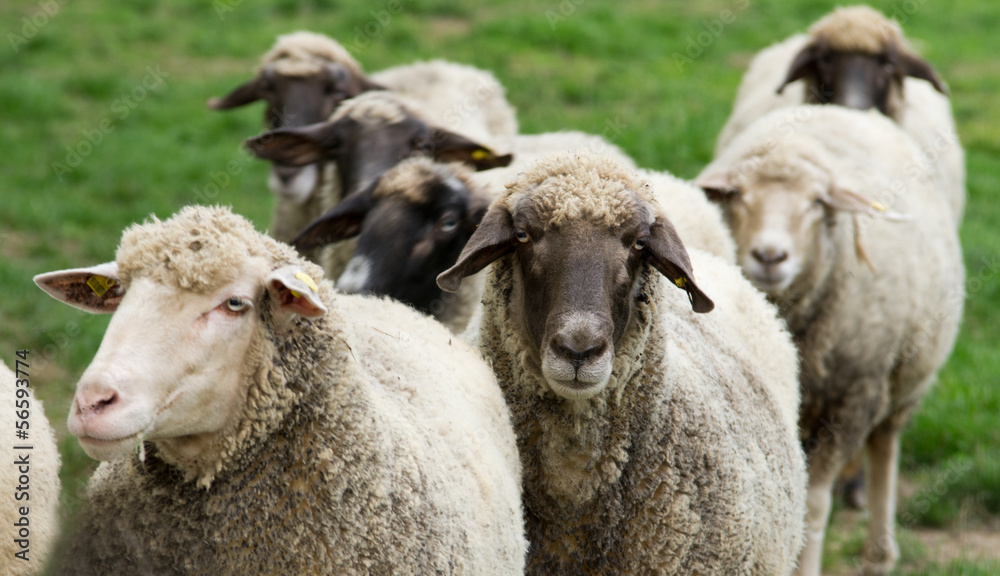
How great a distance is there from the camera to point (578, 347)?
9.21ft

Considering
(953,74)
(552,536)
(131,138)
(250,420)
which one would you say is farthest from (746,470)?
(953,74)

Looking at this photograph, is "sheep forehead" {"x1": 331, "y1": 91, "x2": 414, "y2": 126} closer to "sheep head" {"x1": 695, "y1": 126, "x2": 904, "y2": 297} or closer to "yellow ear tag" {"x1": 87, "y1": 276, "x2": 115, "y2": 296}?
"sheep head" {"x1": 695, "y1": 126, "x2": 904, "y2": 297}

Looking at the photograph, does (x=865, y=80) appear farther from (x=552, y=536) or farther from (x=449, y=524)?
(x=449, y=524)

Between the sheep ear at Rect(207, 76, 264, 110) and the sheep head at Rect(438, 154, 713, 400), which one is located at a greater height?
the sheep head at Rect(438, 154, 713, 400)

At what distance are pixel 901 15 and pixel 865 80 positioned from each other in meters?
6.47

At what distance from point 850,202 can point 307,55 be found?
3438 millimetres

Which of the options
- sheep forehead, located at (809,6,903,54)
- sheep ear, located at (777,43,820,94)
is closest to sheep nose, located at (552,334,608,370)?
sheep ear, located at (777,43,820,94)

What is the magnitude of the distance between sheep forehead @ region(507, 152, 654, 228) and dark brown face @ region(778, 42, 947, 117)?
3840 millimetres

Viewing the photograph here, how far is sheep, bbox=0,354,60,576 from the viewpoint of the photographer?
2762 millimetres

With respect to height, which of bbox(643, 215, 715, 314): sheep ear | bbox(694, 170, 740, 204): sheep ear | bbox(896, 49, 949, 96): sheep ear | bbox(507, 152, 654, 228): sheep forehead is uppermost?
bbox(507, 152, 654, 228): sheep forehead

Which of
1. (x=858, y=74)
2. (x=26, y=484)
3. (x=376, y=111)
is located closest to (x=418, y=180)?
(x=376, y=111)

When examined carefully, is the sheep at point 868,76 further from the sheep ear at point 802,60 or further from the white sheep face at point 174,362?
the white sheep face at point 174,362

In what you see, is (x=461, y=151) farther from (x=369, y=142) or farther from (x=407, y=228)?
(x=407, y=228)

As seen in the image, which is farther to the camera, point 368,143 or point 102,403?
point 368,143
